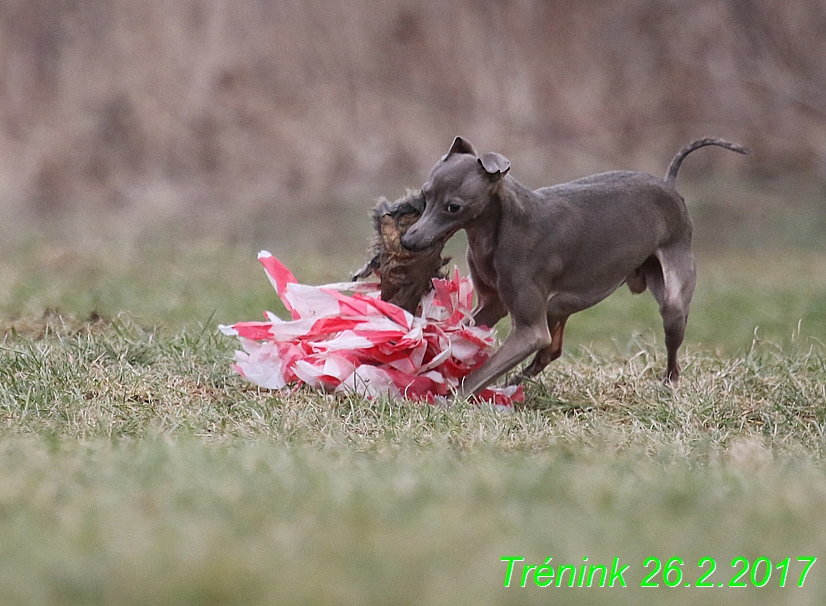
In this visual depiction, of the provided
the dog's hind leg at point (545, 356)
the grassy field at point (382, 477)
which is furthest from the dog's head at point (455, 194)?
the dog's hind leg at point (545, 356)

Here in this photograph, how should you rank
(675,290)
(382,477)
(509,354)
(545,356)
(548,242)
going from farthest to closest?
(545,356) → (675,290) → (548,242) → (509,354) → (382,477)

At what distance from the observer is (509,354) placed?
4480 millimetres

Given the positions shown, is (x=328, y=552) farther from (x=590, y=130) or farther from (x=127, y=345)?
(x=590, y=130)

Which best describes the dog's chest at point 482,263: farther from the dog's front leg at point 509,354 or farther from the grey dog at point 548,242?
the dog's front leg at point 509,354

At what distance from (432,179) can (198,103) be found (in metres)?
9.86

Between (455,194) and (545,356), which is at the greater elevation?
(455,194)

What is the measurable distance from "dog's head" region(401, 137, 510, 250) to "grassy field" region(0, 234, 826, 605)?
2.11 ft

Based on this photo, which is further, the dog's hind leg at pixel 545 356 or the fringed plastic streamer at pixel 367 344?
the dog's hind leg at pixel 545 356

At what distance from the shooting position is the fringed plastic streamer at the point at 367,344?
4.54m

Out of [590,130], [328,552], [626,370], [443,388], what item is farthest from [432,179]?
[590,130]

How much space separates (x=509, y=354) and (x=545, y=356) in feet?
2.40

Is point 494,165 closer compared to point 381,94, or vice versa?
point 494,165

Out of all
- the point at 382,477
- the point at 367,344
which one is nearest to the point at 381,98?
the point at 367,344

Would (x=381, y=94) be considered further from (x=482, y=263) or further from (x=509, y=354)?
(x=509, y=354)
